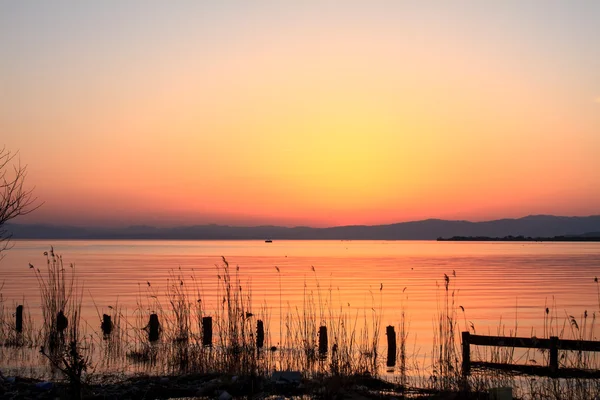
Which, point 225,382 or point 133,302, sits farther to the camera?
point 133,302

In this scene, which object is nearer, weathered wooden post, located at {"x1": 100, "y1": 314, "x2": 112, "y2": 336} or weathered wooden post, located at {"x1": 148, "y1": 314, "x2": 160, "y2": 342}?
weathered wooden post, located at {"x1": 148, "y1": 314, "x2": 160, "y2": 342}

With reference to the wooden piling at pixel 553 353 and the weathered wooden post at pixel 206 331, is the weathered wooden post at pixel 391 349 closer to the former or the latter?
the wooden piling at pixel 553 353

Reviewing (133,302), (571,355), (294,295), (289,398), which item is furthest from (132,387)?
(294,295)

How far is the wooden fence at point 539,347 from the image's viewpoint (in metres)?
16.2

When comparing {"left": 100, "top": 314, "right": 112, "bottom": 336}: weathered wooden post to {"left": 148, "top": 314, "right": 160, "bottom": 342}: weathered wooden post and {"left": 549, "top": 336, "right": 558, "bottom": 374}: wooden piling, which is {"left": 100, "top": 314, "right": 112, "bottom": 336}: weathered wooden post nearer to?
{"left": 148, "top": 314, "right": 160, "bottom": 342}: weathered wooden post

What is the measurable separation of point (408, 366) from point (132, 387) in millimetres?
8722

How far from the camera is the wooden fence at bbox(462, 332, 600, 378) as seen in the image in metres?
16.2

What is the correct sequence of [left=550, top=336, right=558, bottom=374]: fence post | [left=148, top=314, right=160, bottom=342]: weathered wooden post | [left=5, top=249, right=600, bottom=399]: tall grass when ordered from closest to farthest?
[left=5, top=249, right=600, bottom=399]: tall grass
[left=550, top=336, right=558, bottom=374]: fence post
[left=148, top=314, right=160, bottom=342]: weathered wooden post

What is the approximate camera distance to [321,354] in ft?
66.4

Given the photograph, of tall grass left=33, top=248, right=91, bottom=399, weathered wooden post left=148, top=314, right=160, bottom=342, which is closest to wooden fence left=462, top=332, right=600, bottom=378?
tall grass left=33, top=248, right=91, bottom=399

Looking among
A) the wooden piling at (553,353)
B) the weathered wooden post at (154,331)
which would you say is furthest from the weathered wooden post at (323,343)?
the wooden piling at (553,353)

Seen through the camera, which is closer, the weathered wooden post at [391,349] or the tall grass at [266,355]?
the tall grass at [266,355]

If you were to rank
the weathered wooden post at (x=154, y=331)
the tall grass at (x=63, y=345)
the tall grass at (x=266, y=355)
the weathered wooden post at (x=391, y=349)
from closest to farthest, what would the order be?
the tall grass at (x=63, y=345) < the tall grass at (x=266, y=355) < the weathered wooden post at (x=391, y=349) < the weathered wooden post at (x=154, y=331)

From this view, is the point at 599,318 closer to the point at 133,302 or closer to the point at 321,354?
the point at 321,354
